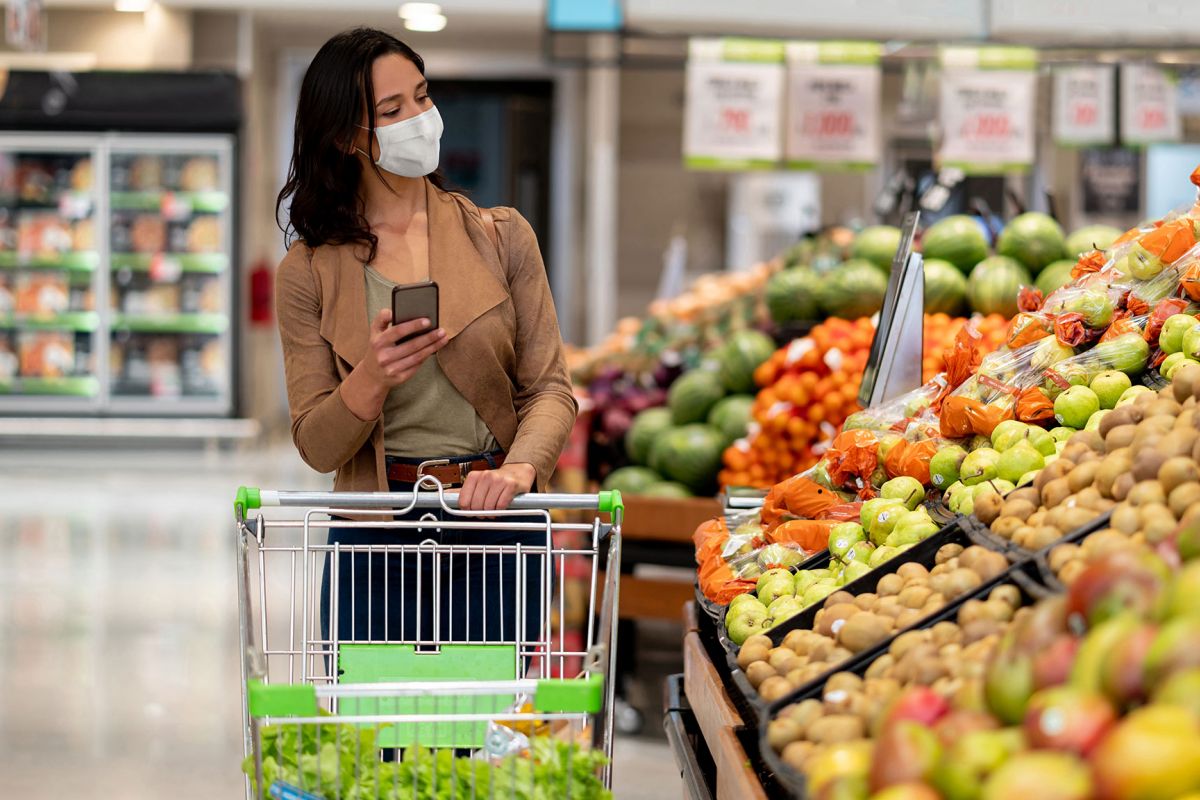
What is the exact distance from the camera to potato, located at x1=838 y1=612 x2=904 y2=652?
1.73m

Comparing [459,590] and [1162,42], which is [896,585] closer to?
[459,590]

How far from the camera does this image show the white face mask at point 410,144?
2.21 meters

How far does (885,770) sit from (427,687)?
498mm

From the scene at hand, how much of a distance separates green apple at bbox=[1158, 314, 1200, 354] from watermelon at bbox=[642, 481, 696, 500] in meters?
2.10

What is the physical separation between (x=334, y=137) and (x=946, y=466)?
1.09m

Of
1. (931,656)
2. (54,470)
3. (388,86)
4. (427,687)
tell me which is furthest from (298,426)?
(54,470)

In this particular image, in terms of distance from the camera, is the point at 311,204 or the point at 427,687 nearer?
the point at 427,687

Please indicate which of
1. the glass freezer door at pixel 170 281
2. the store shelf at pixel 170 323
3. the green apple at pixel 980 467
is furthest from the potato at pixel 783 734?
the store shelf at pixel 170 323

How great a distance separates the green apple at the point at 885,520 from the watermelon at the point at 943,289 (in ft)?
5.80

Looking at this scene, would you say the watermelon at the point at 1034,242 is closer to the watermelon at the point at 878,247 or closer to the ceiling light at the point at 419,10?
the watermelon at the point at 878,247

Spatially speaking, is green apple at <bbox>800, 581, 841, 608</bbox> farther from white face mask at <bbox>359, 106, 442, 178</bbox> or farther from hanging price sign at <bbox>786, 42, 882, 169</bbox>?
hanging price sign at <bbox>786, 42, 882, 169</bbox>

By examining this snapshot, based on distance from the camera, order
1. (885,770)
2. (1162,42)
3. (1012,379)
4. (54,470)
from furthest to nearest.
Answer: (54,470) → (1162,42) → (1012,379) → (885,770)

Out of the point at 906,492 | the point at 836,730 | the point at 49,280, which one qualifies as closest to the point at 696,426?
the point at 906,492

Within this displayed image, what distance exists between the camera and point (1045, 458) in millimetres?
2219
